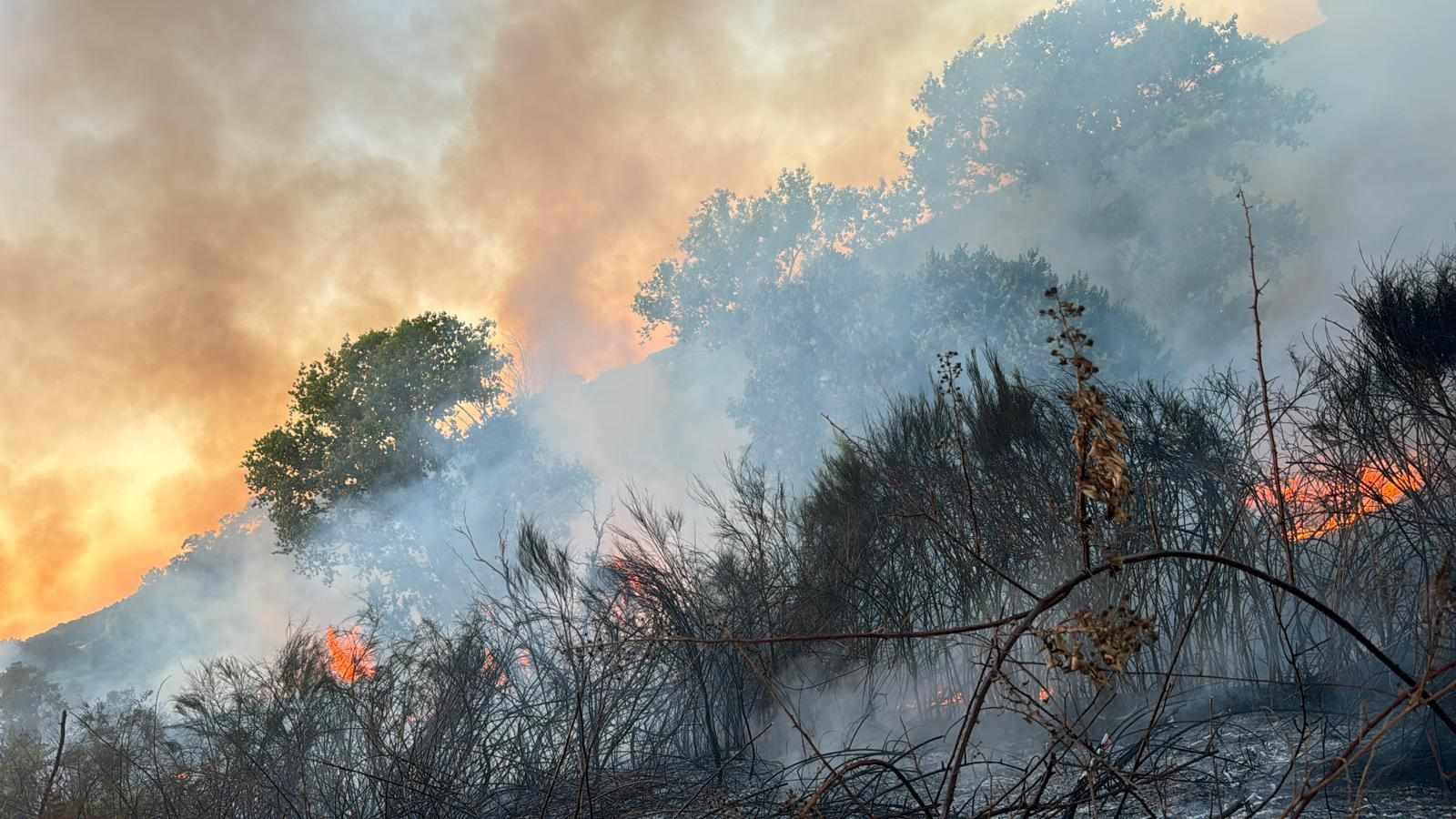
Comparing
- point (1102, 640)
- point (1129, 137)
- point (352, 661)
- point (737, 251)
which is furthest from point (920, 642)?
point (1129, 137)

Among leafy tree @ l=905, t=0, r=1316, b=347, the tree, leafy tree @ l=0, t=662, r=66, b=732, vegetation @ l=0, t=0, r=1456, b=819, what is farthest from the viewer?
leafy tree @ l=905, t=0, r=1316, b=347

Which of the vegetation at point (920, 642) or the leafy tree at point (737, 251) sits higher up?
the leafy tree at point (737, 251)

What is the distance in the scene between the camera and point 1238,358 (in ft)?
93.2

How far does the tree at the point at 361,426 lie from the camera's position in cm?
2662

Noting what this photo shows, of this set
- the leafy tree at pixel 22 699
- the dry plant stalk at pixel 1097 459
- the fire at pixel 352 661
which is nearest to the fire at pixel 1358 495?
the dry plant stalk at pixel 1097 459

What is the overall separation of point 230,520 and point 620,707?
170ft

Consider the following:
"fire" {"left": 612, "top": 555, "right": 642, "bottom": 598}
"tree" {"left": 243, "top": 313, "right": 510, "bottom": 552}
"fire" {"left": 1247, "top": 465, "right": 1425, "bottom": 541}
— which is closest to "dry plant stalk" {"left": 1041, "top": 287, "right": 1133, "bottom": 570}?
"fire" {"left": 1247, "top": 465, "right": 1425, "bottom": 541}

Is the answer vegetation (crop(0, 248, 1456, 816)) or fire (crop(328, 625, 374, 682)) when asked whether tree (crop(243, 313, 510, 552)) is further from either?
vegetation (crop(0, 248, 1456, 816))

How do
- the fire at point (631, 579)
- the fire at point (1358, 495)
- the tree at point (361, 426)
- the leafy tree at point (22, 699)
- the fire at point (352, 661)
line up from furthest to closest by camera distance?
1. the tree at point (361, 426)
2. the leafy tree at point (22, 699)
3. the fire at point (352, 661)
4. the fire at point (631, 579)
5. the fire at point (1358, 495)

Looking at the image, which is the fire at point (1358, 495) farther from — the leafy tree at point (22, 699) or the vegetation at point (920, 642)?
the leafy tree at point (22, 699)

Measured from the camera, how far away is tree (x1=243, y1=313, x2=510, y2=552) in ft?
87.4

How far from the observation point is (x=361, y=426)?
26516mm

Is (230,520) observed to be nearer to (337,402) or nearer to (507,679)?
(337,402)

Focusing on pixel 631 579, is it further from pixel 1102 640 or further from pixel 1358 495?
pixel 1102 640
